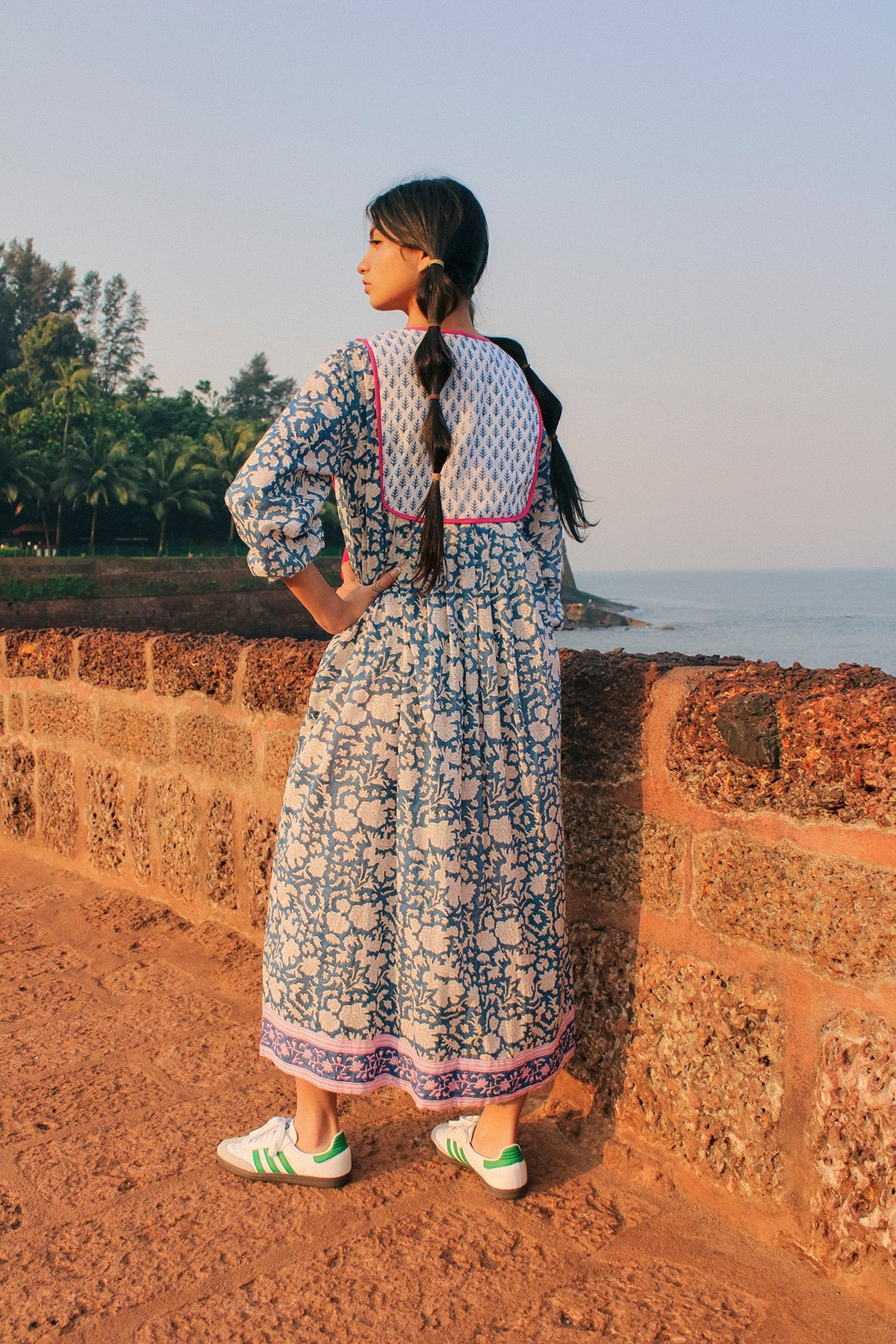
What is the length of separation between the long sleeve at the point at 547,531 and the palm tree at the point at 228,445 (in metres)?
42.7

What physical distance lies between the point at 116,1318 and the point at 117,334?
66178 mm

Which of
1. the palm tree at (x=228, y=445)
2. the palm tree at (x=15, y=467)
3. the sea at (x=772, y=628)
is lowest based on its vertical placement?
the sea at (x=772, y=628)

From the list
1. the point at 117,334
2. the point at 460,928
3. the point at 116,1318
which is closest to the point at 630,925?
the point at 460,928

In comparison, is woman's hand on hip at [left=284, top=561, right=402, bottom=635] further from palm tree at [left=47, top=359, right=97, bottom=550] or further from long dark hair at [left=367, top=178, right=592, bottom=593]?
palm tree at [left=47, top=359, right=97, bottom=550]

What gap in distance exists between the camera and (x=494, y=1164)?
5.93 ft

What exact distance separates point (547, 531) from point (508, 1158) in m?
1.10

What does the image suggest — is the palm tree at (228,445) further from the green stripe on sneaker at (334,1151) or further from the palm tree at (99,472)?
the green stripe on sneaker at (334,1151)

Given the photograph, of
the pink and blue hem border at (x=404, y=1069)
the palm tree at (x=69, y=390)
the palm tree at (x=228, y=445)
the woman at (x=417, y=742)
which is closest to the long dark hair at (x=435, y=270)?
the woman at (x=417, y=742)

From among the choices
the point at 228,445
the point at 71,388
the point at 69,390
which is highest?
the point at 71,388

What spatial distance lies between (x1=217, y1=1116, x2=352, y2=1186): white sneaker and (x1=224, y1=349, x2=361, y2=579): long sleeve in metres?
0.97

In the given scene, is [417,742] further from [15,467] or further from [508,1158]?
[15,467]

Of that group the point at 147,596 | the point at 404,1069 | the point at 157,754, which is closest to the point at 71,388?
the point at 147,596

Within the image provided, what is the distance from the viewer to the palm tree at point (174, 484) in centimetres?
4141

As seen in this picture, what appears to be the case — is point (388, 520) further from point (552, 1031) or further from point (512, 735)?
point (552, 1031)
